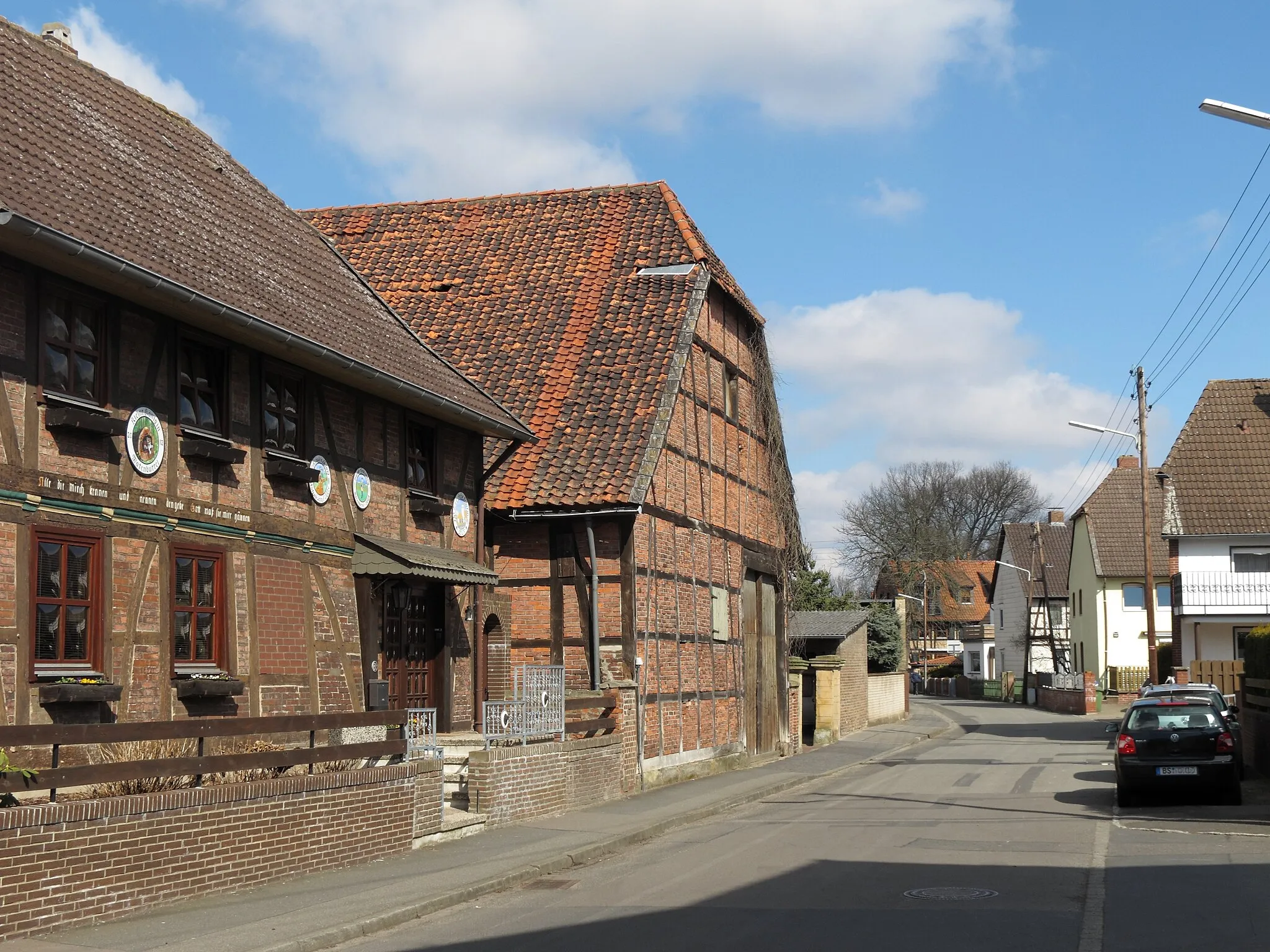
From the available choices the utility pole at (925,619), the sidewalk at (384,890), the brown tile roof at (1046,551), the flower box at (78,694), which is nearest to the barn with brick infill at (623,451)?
the sidewalk at (384,890)

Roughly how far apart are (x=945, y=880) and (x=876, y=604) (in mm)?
42471

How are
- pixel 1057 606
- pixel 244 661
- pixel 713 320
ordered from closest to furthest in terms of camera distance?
pixel 244 661 < pixel 713 320 < pixel 1057 606

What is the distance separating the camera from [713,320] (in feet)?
90.9

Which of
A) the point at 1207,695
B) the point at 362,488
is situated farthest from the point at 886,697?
the point at 362,488

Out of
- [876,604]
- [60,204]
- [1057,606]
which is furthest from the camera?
[1057,606]

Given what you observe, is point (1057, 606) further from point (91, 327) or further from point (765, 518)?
point (91, 327)

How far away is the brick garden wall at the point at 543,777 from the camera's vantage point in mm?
17219

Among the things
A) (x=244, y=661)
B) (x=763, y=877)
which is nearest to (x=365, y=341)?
(x=244, y=661)

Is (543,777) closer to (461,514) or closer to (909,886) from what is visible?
(461,514)

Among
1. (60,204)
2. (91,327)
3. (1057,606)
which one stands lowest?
(1057,606)

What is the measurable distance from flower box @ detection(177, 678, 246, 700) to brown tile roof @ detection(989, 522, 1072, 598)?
66669 mm

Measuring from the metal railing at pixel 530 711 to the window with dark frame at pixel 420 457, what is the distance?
2992 millimetres

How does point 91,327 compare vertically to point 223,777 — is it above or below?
above

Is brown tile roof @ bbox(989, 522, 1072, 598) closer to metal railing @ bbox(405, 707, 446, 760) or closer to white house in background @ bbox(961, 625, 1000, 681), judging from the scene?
white house in background @ bbox(961, 625, 1000, 681)
